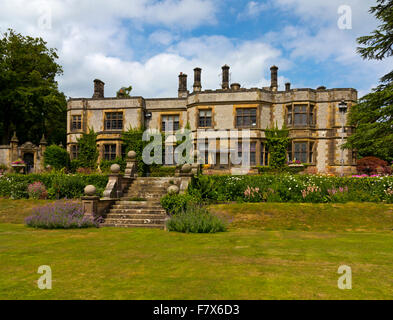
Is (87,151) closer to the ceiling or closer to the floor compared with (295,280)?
closer to the ceiling


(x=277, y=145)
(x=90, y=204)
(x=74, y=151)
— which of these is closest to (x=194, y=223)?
(x=90, y=204)

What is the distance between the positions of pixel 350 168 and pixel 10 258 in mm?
27324

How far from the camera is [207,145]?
94.8ft

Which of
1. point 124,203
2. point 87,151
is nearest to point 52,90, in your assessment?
point 87,151

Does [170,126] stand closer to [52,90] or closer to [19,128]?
[52,90]

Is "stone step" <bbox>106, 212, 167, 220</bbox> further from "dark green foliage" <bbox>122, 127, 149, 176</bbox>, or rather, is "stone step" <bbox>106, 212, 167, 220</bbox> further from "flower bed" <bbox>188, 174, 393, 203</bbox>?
"dark green foliage" <bbox>122, 127, 149, 176</bbox>

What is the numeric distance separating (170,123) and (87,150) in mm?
8435

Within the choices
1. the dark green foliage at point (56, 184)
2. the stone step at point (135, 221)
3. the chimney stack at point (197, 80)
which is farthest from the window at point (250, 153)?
the stone step at point (135, 221)

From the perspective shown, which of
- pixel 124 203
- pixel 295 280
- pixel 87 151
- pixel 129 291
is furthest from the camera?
pixel 87 151

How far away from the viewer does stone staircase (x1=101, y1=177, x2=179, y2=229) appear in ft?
42.2

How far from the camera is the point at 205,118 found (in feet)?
97.2

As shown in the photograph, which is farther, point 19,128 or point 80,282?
point 19,128

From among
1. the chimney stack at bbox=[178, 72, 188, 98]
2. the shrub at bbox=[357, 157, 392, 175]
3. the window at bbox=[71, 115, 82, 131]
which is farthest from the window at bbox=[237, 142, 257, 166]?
the window at bbox=[71, 115, 82, 131]

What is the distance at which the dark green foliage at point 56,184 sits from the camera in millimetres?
17844
